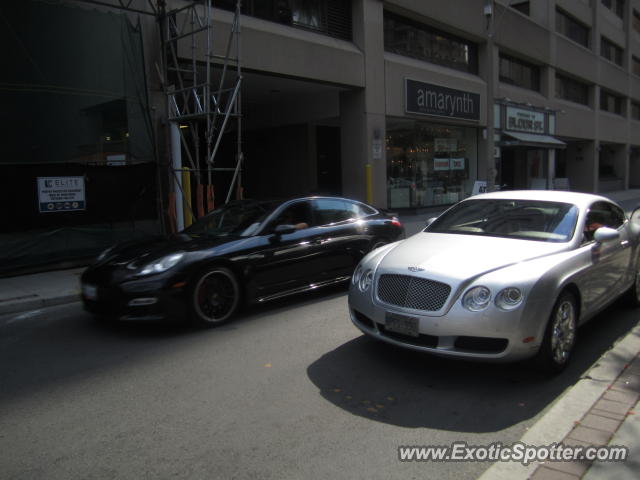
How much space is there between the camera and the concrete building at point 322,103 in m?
9.53

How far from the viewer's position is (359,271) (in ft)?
16.0

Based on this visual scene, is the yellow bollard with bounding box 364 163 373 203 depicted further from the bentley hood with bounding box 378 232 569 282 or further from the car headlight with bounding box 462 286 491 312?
the car headlight with bounding box 462 286 491 312

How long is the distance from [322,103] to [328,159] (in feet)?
10.4

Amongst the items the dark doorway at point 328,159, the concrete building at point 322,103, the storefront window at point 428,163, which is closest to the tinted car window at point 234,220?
the concrete building at point 322,103

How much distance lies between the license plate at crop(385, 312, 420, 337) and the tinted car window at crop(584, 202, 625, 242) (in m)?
2.09

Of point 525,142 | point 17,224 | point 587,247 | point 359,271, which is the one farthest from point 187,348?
point 525,142

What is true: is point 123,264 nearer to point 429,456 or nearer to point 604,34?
point 429,456

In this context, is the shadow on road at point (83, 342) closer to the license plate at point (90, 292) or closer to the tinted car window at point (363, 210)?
the license plate at point (90, 292)

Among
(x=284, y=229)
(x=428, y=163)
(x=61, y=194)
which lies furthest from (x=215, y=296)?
(x=428, y=163)

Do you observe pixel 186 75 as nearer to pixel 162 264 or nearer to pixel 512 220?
pixel 162 264

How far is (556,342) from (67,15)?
33.0 feet

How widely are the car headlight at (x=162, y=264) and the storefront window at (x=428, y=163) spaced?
43.4 ft

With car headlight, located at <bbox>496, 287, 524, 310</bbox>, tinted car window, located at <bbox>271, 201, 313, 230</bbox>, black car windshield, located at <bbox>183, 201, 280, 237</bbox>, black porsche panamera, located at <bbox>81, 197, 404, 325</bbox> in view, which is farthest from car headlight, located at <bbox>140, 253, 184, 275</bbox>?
car headlight, located at <bbox>496, 287, 524, 310</bbox>

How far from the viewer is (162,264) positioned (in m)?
5.62
